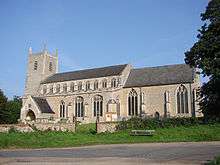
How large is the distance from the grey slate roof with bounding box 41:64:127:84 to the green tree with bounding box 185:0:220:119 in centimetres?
2940

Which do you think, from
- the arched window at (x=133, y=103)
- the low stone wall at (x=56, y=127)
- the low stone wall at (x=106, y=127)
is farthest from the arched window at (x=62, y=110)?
the low stone wall at (x=106, y=127)

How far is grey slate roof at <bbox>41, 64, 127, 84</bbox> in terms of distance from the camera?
6840cm

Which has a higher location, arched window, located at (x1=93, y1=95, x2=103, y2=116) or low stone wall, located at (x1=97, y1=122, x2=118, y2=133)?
arched window, located at (x1=93, y1=95, x2=103, y2=116)

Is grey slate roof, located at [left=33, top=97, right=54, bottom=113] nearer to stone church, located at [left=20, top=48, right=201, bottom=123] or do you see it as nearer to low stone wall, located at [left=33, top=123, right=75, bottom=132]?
stone church, located at [left=20, top=48, right=201, bottom=123]

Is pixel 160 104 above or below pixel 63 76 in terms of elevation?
below

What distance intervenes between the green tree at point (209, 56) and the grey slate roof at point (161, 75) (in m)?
20.4

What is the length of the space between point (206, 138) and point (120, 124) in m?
13.1

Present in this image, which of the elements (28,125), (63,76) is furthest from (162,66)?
(28,125)

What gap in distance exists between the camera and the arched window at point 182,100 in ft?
190

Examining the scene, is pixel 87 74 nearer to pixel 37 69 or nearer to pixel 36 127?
pixel 37 69

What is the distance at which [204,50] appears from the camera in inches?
1438

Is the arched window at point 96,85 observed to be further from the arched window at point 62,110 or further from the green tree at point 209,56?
the green tree at point 209,56

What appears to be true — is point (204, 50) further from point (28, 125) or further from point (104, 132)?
point (28, 125)

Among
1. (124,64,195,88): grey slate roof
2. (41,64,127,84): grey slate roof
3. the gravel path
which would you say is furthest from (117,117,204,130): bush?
(41,64,127,84): grey slate roof
